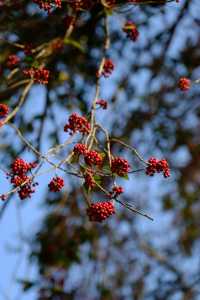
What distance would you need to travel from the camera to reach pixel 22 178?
→ 2828 millimetres

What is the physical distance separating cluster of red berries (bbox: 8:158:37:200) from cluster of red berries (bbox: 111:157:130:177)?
14.1 inches

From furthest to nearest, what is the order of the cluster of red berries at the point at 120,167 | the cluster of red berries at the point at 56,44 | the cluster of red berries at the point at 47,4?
the cluster of red berries at the point at 56,44 < the cluster of red berries at the point at 47,4 < the cluster of red berries at the point at 120,167

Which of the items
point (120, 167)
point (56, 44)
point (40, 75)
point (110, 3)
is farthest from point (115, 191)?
point (56, 44)

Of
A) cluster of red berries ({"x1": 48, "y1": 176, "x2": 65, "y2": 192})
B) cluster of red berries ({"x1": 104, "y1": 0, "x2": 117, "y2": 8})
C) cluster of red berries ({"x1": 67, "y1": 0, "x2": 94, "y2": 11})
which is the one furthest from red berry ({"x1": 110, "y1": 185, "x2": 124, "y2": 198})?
cluster of red berries ({"x1": 104, "y1": 0, "x2": 117, "y2": 8})

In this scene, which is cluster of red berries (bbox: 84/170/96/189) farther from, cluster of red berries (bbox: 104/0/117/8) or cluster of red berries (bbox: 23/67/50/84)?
cluster of red berries (bbox: 104/0/117/8)

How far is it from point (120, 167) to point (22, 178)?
1.42 ft

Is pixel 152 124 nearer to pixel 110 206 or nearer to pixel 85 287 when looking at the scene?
pixel 85 287

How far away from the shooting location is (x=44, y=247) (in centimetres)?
625

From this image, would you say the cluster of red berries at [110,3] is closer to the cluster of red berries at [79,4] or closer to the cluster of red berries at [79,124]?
the cluster of red berries at [79,4]

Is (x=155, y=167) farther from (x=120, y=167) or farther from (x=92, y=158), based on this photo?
(x=92, y=158)

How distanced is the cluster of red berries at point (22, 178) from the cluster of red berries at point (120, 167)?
357 mm

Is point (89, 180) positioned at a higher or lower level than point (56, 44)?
lower

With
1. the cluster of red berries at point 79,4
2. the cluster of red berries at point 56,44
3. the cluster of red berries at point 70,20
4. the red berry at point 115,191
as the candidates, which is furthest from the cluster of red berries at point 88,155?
the cluster of red berries at point 56,44

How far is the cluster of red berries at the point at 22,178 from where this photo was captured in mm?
2812
